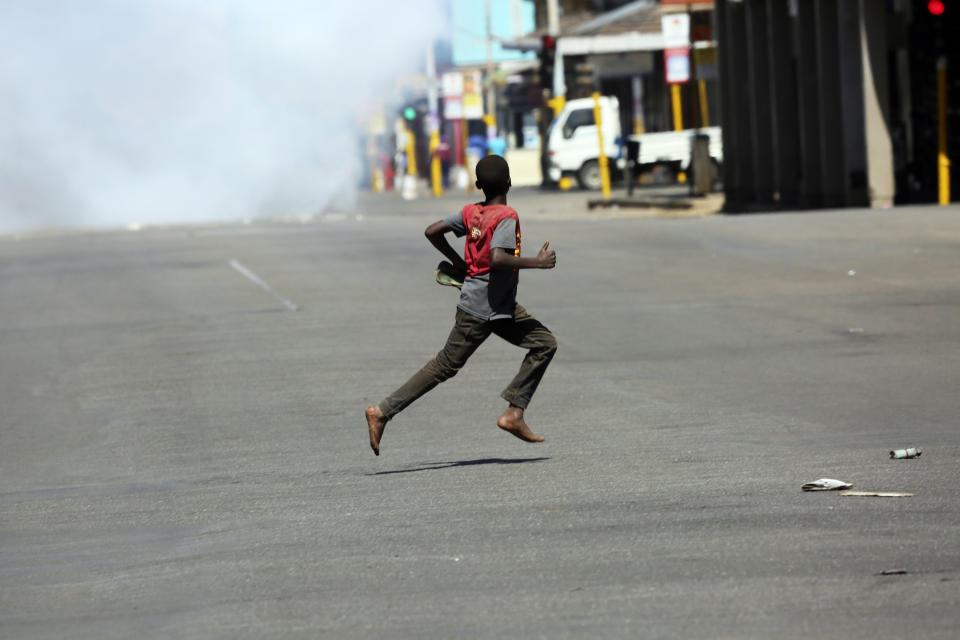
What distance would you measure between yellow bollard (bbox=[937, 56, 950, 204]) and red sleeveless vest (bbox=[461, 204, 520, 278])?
61.7ft

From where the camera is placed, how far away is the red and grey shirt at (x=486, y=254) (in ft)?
25.5

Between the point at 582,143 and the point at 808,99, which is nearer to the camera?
the point at 808,99

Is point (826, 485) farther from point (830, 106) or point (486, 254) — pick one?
point (830, 106)

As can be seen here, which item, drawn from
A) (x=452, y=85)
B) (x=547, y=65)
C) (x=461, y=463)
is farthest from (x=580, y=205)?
(x=461, y=463)

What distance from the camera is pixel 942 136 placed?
25.9 metres

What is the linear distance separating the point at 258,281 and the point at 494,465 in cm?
1314

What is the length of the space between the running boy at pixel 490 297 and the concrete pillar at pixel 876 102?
21.2 metres

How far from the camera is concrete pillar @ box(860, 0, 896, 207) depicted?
28.4m

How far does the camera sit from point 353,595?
18.3ft

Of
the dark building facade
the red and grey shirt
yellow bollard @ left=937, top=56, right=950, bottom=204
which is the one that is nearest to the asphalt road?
the red and grey shirt

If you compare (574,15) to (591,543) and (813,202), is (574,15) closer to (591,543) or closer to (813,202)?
(813,202)

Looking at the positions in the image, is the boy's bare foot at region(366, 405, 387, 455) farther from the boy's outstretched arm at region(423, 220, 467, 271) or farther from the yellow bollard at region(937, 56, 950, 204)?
the yellow bollard at region(937, 56, 950, 204)

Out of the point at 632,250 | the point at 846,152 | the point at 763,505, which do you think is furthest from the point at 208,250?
the point at 763,505

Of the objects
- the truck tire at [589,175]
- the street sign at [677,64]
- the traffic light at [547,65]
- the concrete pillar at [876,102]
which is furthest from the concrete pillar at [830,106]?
the traffic light at [547,65]
